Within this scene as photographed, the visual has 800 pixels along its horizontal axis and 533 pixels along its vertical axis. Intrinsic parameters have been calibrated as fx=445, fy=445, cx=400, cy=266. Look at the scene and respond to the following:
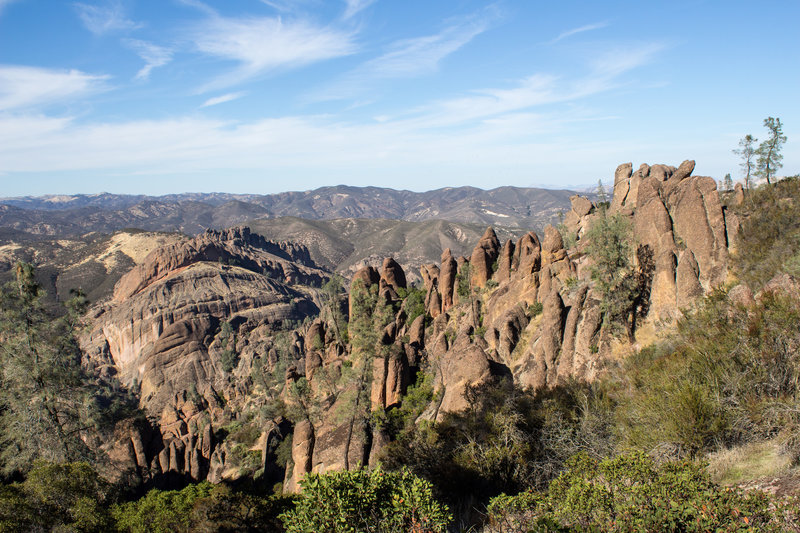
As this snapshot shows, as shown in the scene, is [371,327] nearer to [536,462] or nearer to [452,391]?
[452,391]

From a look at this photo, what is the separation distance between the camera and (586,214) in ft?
204

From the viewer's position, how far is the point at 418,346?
50812mm

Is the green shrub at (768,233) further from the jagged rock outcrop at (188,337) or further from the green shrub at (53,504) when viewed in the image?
the jagged rock outcrop at (188,337)

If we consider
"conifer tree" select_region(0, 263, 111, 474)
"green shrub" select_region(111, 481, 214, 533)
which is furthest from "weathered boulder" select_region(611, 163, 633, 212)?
"conifer tree" select_region(0, 263, 111, 474)

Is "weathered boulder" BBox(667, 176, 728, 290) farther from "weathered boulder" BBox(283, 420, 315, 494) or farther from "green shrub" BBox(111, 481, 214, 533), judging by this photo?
"weathered boulder" BBox(283, 420, 315, 494)

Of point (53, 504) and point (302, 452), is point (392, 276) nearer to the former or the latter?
point (302, 452)

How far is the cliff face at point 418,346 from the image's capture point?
31.2m

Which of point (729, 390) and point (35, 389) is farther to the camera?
→ point (35, 389)

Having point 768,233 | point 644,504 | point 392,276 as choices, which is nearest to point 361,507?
point 644,504

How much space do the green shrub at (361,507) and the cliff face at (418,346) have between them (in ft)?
63.2

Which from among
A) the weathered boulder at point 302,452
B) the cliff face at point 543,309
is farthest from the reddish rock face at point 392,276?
the weathered boulder at point 302,452

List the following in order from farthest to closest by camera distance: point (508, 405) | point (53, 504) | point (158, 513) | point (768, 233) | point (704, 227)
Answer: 1. point (704, 227)
2. point (768, 233)
3. point (508, 405)
4. point (158, 513)
5. point (53, 504)

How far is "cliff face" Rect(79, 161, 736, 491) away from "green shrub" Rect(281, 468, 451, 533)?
63.2 ft

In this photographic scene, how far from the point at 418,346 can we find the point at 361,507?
38430 mm
